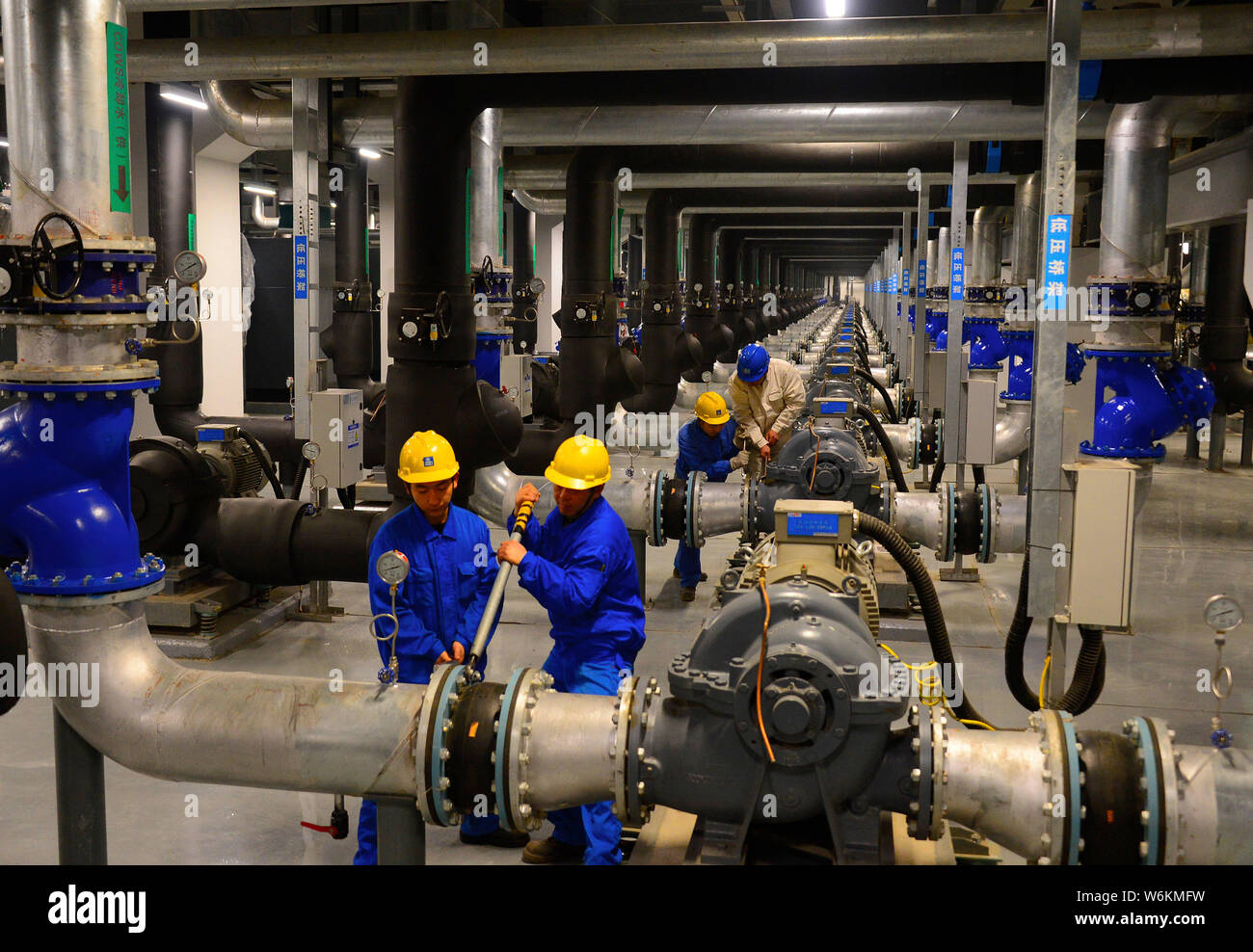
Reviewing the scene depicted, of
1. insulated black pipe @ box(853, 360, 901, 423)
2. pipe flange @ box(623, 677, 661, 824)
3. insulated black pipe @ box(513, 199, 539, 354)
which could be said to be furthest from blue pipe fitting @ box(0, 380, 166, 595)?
insulated black pipe @ box(513, 199, 539, 354)

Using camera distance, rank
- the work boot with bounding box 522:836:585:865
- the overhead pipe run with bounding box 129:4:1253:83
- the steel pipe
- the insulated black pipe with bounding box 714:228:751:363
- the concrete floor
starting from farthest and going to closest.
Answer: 1. the insulated black pipe with bounding box 714:228:751:363
2. the overhead pipe run with bounding box 129:4:1253:83
3. the concrete floor
4. the work boot with bounding box 522:836:585:865
5. the steel pipe

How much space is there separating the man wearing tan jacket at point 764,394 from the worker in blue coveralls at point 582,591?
3.80m

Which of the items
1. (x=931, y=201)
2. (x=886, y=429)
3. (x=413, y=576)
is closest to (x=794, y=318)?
(x=931, y=201)

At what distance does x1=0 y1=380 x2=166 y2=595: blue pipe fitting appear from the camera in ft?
9.82

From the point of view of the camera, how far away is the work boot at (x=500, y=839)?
4.06 meters

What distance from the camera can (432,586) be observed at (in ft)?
12.1

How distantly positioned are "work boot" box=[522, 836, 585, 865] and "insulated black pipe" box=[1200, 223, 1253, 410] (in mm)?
10229

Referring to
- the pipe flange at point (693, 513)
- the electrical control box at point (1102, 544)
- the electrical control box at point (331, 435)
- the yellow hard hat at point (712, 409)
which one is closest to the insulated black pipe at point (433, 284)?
the electrical control box at point (331, 435)

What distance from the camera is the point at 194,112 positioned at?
9.65 meters

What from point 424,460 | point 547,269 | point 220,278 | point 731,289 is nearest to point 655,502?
point 424,460

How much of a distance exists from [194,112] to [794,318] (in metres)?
31.7

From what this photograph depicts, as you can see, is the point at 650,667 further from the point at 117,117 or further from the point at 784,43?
the point at 117,117

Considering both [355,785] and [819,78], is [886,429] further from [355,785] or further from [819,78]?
[355,785]

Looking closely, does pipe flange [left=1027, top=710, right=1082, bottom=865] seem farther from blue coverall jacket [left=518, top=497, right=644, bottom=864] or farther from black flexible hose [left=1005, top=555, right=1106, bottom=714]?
blue coverall jacket [left=518, top=497, right=644, bottom=864]
